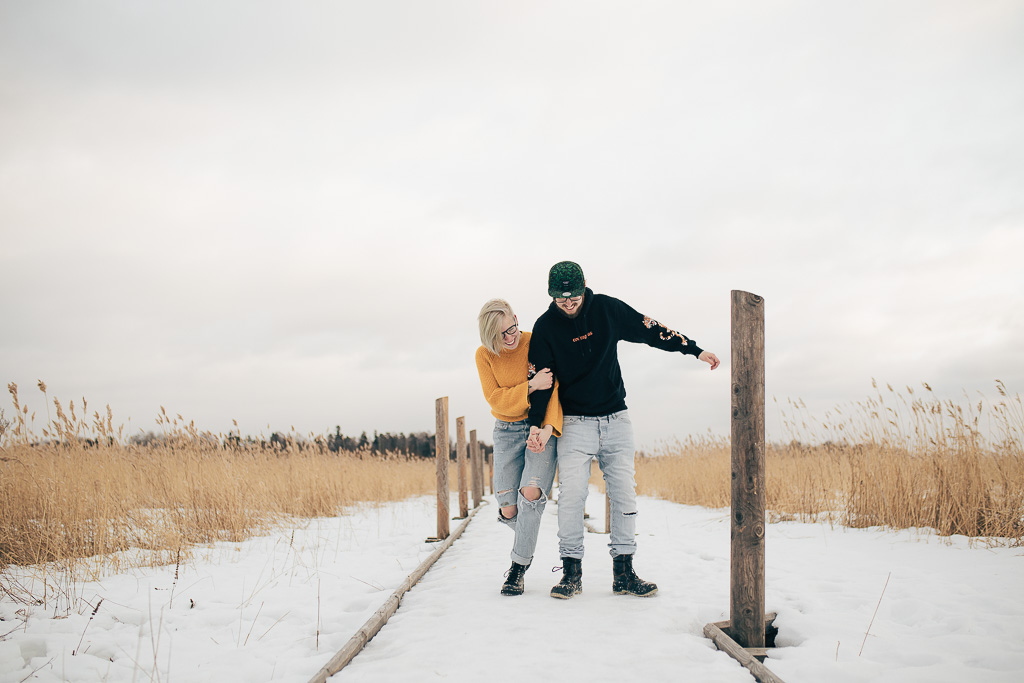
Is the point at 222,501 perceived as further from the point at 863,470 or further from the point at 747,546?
the point at 863,470

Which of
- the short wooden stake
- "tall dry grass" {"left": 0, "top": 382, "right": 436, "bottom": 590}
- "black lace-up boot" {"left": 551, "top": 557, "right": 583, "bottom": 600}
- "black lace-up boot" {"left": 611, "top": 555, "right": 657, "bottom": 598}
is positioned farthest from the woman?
"tall dry grass" {"left": 0, "top": 382, "right": 436, "bottom": 590}

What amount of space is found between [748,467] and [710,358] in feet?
2.87

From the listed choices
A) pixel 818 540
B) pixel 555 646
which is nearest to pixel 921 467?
pixel 818 540

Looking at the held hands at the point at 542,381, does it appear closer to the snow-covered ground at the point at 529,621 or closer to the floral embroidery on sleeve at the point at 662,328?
the floral embroidery on sleeve at the point at 662,328

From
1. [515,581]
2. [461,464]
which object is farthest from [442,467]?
[515,581]

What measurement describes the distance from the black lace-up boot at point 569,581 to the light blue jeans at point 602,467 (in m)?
0.06

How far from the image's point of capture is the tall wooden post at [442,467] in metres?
6.50

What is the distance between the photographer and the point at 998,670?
251cm

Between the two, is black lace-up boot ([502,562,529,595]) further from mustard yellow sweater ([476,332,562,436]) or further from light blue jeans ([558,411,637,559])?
mustard yellow sweater ([476,332,562,436])

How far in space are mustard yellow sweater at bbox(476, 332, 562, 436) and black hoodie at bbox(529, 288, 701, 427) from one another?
0.26ft

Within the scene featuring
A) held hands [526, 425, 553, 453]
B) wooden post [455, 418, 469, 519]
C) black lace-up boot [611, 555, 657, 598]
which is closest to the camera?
held hands [526, 425, 553, 453]

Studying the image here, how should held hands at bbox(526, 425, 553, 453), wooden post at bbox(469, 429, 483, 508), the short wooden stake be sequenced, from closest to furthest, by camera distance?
the short wooden stake
held hands at bbox(526, 425, 553, 453)
wooden post at bbox(469, 429, 483, 508)

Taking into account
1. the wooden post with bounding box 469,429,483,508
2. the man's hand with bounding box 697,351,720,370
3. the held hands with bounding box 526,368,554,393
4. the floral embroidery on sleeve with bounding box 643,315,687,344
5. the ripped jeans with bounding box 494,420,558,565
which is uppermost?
the floral embroidery on sleeve with bounding box 643,315,687,344

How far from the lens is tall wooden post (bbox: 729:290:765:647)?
115 inches
